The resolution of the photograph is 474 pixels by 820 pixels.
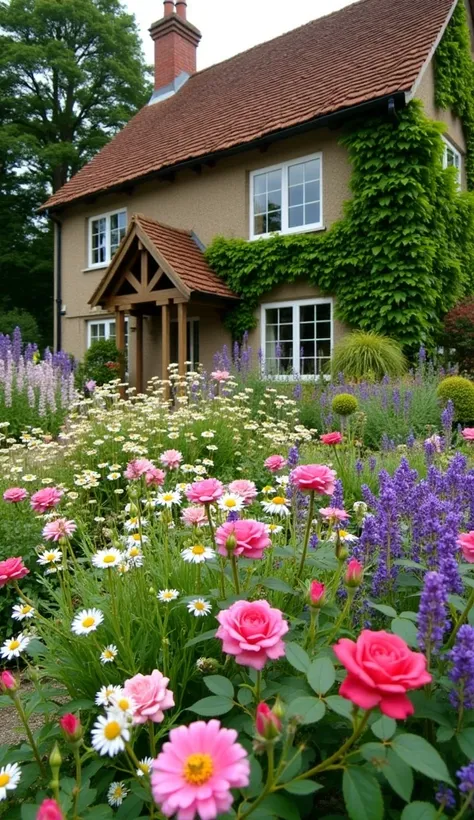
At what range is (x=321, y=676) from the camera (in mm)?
976

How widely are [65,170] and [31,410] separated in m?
25.8

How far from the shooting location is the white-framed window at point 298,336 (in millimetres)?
10656

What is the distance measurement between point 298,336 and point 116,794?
10170 mm

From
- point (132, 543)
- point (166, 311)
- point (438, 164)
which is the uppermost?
point (438, 164)

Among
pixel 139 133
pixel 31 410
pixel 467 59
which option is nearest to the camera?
pixel 31 410

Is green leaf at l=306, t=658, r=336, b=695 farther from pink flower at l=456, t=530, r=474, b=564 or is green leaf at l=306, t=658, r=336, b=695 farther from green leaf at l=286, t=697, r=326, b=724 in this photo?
pink flower at l=456, t=530, r=474, b=564

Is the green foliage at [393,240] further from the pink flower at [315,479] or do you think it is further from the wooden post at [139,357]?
the pink flower at [315,479]

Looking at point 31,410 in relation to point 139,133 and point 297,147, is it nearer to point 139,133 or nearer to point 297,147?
point 297,147

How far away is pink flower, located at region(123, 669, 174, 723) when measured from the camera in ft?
3.05

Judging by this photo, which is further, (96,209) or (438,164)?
(96,209)

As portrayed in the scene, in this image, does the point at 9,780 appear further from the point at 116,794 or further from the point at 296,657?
the point at 296,657

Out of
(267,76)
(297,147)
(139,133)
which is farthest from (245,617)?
(139,133)

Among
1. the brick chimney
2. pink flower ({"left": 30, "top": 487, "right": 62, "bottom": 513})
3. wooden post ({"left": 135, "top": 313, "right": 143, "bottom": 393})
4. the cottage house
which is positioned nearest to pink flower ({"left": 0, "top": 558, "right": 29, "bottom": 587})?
pink flower ({"left": 30, "top": 487, "right": 62, "bottom": 513})

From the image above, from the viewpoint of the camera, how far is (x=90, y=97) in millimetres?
28688
